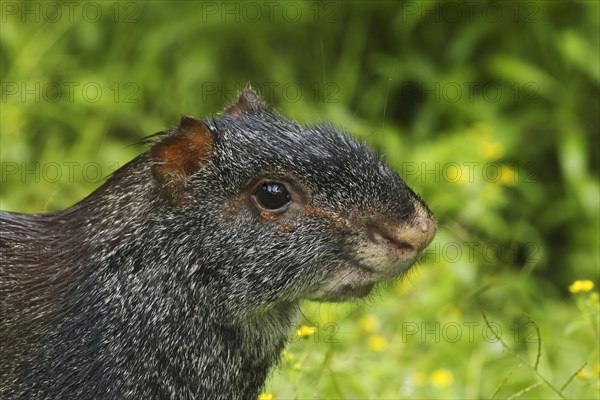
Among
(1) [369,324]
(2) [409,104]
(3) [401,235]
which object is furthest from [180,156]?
(2) [409,104]

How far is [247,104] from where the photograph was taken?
13.6 feet

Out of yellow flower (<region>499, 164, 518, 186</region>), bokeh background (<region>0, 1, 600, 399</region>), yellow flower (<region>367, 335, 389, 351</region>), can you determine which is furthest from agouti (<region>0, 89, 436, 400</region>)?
yellow flower (<region>499, 164, 518, 186</region>)

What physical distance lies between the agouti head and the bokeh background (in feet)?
7.59

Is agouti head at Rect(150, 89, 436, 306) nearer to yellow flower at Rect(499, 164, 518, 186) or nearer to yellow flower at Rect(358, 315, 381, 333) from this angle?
yellow flower at Rect(358, 315, 381, 333)

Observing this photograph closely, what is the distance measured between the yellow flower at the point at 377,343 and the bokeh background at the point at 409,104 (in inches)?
10.4

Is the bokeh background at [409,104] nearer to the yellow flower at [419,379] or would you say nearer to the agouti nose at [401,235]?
the yellow flower at [419,379]

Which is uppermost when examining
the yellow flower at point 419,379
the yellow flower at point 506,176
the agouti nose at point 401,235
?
the agouti nose at point 401,235

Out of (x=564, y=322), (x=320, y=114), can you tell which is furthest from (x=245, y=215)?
(x=320, y=114)

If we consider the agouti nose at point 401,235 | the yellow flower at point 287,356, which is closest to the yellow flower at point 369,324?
the yellow flower at point 287,356

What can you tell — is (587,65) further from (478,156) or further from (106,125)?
(106,125)

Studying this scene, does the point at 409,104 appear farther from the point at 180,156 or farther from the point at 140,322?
the point at 140,322

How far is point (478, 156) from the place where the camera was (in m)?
6.67

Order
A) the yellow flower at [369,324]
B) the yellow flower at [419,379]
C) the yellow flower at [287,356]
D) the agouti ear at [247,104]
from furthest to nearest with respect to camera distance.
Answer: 1. the yellow flower at [369,324]
2. the yellow flower at [419,379]
3. the agouti ear at [247,104]
4. the yellow flower at [287,356]

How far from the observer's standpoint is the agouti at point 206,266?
3.57 m
